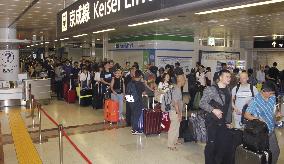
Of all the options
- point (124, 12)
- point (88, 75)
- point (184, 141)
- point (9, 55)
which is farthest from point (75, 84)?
point (124, 12)

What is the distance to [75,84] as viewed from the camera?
13.6m

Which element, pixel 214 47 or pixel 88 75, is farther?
pixel 214 47

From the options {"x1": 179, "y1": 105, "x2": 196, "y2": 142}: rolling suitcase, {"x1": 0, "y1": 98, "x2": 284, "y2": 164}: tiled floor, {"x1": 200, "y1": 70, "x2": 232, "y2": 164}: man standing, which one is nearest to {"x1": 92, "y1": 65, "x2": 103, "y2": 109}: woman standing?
{"x1": 0, "y1": 98, "x2": 284, "y2": 164}: tiled floor

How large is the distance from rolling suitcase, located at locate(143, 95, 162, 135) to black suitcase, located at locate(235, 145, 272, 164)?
11.2 ft

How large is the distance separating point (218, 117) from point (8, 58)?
11.6 metres

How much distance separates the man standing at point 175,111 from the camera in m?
6.26

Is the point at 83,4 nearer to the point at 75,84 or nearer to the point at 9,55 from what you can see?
the point at 75,84

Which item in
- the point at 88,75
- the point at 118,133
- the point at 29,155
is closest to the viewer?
the point at 29,155

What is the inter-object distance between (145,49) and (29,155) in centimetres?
1176

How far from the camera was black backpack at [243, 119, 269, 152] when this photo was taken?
414 cm

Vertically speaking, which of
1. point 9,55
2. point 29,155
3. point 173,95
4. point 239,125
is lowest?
point 29,155

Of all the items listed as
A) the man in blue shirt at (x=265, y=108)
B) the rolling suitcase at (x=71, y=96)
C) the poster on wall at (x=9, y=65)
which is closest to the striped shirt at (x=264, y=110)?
the man in blue shirt at (x=265, y=108)

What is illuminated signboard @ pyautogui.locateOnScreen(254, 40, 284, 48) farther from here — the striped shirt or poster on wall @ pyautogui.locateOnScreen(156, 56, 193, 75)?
the striped shirt

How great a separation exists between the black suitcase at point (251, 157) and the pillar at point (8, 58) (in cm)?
1180
